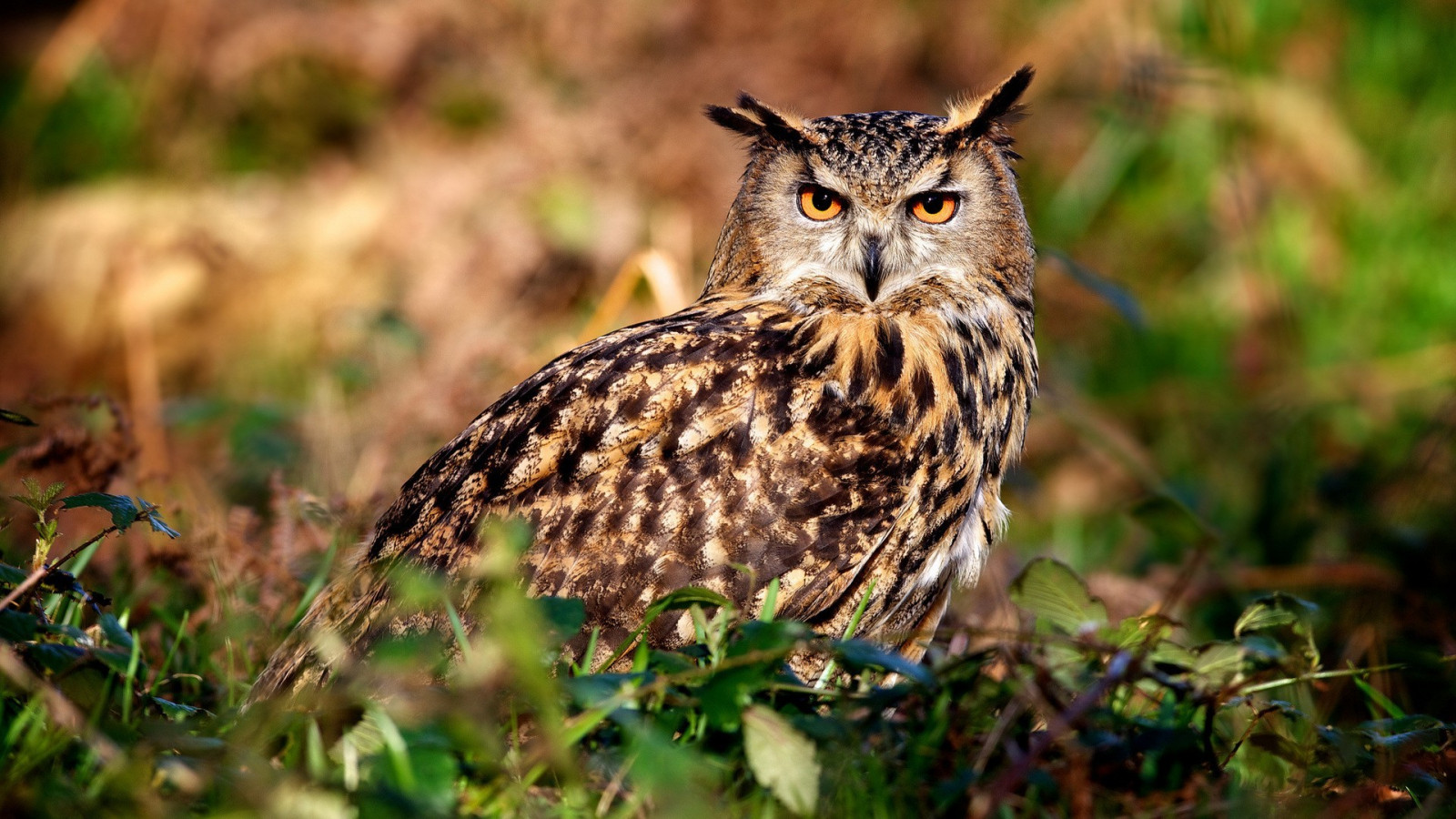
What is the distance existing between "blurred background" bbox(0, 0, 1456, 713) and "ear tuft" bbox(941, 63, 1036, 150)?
219 centimetres

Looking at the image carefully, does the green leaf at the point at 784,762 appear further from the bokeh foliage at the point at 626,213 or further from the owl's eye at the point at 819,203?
the bokeh foliage at the point at 626,213

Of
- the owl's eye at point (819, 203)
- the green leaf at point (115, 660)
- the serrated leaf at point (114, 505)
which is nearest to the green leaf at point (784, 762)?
the green leaf at point (115, 660)

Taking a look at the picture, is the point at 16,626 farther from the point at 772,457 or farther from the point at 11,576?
the point at 772,457

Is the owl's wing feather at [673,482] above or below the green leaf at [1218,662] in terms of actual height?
above

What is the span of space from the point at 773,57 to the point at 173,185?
10.6ft

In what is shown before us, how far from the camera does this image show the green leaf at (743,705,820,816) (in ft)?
5.35

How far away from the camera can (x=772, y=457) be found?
2.31 metres

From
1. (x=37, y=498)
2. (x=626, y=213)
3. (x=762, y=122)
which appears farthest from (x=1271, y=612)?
(x=626, y=213)

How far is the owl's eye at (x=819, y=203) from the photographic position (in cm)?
293

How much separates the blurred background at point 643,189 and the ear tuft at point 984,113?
2193 millimetres

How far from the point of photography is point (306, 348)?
6551mm

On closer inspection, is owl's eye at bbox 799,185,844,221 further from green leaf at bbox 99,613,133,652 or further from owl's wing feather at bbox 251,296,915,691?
green leaf at bbox 99,613,133,652

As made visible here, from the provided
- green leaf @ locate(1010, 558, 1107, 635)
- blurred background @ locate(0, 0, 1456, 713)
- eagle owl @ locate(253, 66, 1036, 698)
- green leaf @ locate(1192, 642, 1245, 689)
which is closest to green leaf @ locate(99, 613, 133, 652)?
eagle owl @ locate(253, 66, 1036, 698)

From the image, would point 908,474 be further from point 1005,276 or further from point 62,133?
point 62,133
